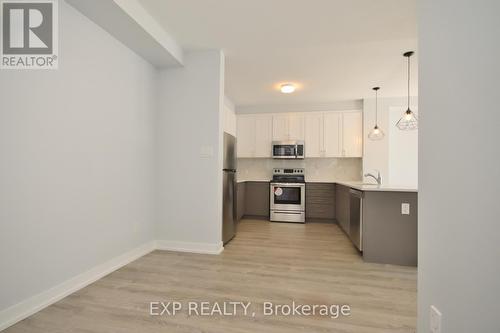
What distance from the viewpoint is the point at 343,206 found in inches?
166

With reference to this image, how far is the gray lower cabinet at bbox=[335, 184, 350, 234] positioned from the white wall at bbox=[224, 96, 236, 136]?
2.49 m

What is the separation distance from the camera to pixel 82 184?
209cm

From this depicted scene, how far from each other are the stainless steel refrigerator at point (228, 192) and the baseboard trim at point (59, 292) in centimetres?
119

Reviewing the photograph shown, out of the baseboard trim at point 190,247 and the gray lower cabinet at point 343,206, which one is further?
the gray lower cabinet at point 343,206

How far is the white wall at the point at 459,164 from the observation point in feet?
2.51

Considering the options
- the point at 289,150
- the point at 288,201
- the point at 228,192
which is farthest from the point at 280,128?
the point at 228,192

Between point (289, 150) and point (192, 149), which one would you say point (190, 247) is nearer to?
point (192, 149)

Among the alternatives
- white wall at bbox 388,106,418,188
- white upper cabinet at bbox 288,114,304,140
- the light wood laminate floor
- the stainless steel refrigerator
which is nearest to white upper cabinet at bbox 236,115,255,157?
white upper cabinet at bbox 288,114,304,140

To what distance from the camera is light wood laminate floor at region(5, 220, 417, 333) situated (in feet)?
5.11

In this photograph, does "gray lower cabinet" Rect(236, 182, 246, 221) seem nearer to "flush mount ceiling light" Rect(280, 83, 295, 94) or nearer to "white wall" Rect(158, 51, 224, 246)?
"white wall" Rect(158, 51, 224, 246)

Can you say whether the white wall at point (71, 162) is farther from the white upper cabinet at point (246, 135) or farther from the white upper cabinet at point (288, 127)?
the white upper cabinet at point (288, 127)

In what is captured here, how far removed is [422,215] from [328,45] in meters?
2.43

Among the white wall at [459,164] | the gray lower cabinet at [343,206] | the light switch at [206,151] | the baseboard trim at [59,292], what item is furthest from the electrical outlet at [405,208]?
A: the baseboard trim at [59,292]

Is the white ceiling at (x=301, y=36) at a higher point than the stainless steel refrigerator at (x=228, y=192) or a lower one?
higher
